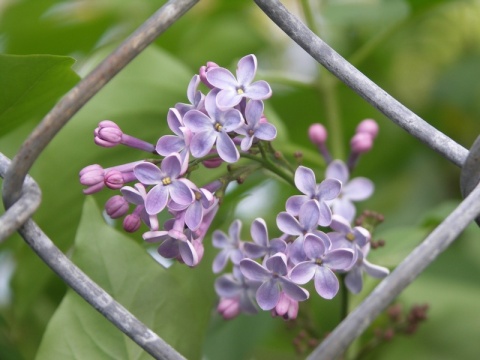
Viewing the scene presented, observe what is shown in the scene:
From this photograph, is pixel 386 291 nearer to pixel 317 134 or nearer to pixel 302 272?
pixel 302 272

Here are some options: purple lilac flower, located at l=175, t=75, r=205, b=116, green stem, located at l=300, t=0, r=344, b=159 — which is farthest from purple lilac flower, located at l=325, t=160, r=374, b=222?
green stem, located at l=300, t=0, r=344, b=159

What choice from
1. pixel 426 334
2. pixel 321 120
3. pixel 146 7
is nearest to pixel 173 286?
pixel 426 334

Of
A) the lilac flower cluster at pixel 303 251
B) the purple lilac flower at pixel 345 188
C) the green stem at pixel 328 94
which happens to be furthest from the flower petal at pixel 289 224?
the green stem at pixel 328 94

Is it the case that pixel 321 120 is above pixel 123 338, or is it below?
below

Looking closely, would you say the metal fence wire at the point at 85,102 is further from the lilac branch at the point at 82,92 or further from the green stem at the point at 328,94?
the green stem at the point at 328,94

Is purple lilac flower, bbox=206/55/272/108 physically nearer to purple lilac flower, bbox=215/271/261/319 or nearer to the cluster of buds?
the cluster of buds

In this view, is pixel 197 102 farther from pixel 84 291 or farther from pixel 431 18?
pixel 431 18
